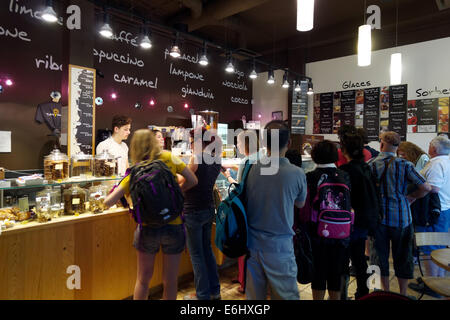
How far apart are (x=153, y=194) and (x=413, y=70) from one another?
19.2 feet

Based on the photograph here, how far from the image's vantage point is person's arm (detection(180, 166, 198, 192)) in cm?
228

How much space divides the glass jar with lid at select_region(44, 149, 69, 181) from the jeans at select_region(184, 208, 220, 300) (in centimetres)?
108

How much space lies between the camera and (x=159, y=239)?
212 cm

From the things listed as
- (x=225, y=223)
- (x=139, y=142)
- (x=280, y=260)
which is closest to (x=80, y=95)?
(x=139, y=142)

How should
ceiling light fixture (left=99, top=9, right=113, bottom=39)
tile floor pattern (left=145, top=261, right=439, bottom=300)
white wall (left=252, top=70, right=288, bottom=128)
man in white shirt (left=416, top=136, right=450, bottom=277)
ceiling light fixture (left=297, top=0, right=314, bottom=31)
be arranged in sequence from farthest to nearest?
white wall (left=252, top=70, right=288, bottom=128) < ceiling light fixture (left=99, top=9, right=113, bottom=39) < man in white shirt (left=416, top=136, right=450, bottom=277) < tile floor pattern (left=145, top=261, right=439, bottom=300) < ceiling light fixture (left=297, top=0, right=314, bottom=31)

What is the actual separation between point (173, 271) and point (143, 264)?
24 cm

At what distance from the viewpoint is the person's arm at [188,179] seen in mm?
Answer: 2278

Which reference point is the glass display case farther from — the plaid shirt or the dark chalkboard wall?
the plaid shirt

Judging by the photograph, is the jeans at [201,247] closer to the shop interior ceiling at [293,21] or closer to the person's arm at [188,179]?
the person's arm at [188,179]

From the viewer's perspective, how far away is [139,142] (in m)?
2.17

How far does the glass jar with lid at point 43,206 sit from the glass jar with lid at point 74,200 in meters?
0.13

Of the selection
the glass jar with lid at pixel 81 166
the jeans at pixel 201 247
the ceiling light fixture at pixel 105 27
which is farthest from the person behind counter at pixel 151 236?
the ceiling light fixture at pixel 105 27

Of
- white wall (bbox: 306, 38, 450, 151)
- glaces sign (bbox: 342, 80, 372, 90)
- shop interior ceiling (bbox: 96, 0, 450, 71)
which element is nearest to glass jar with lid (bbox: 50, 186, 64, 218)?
shop interior ceiling (bbox: 96, 0, 450, 71)

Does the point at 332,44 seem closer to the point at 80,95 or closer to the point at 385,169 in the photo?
the point at 385,169
